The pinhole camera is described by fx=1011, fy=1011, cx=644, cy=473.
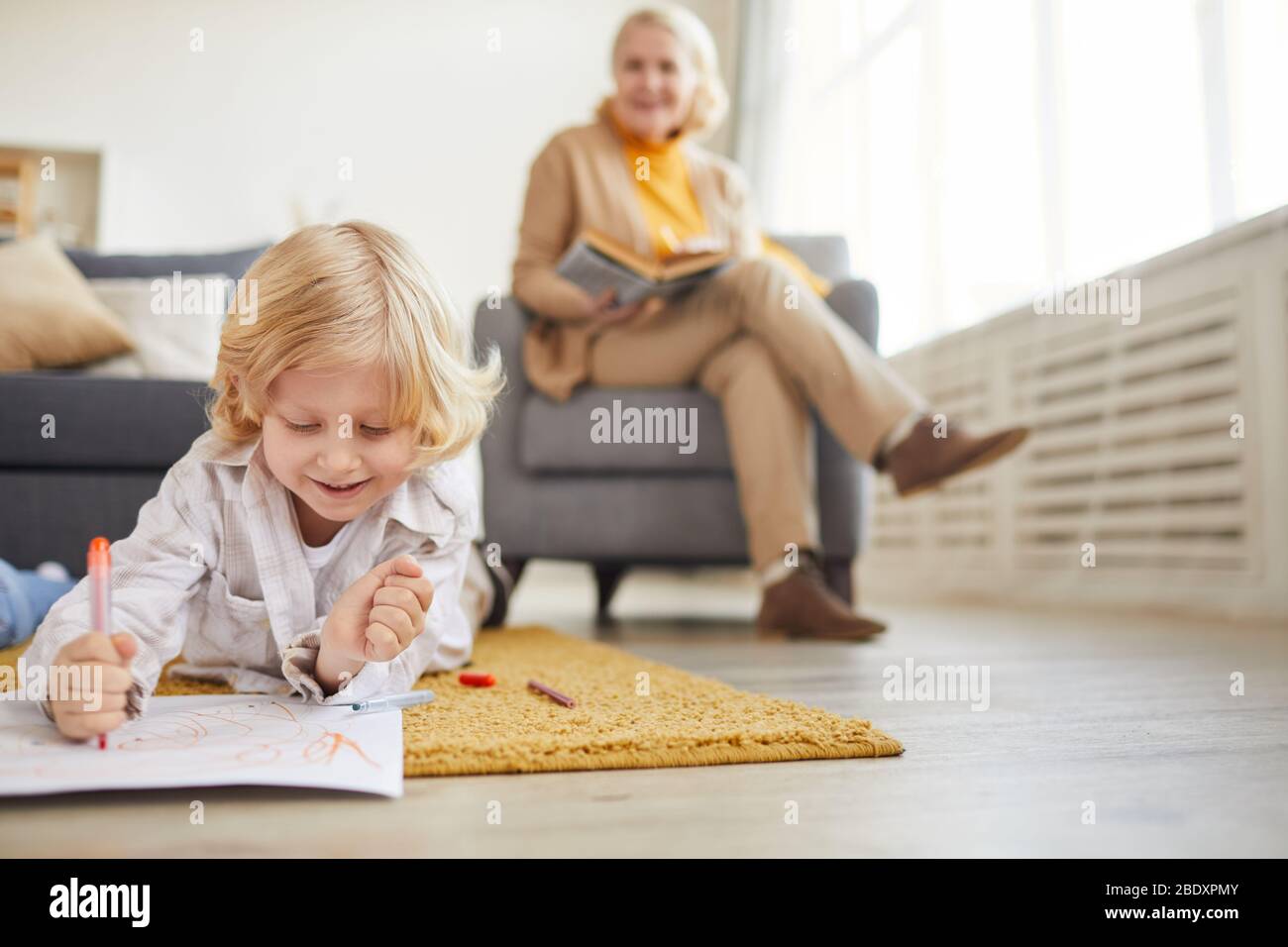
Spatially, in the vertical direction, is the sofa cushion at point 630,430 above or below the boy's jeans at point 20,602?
above

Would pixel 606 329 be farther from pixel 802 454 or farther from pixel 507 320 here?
pixel 802 454

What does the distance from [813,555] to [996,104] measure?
5.10 ft

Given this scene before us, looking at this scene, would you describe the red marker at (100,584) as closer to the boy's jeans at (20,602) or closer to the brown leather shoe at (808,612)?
the boy's jeans at (20,602)

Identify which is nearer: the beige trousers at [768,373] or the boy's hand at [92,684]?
the boy's hand at [92,684]

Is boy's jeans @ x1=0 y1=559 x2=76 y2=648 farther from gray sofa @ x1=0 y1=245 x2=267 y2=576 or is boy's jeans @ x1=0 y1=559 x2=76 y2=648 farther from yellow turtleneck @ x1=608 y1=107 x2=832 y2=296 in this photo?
yellow turtleneck @ x1=608 y1=107 x2=832 y2=296

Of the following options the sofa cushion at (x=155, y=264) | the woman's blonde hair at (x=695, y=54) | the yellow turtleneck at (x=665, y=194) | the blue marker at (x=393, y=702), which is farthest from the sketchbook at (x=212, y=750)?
the sofa cushion at (x=155, y=264)

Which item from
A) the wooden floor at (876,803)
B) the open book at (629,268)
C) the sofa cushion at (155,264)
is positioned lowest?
the wooden floor at (876,803)

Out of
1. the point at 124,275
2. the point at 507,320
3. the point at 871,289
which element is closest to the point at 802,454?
the point at 871,289

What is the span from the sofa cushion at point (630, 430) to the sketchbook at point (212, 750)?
1.02 m

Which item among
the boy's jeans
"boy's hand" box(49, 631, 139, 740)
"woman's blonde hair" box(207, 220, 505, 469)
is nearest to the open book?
"woman's blonde hair" box(207, 220, 505, 469)

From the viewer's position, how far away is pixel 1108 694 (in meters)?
0.98

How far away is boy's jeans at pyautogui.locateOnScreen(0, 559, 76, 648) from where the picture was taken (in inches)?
46.9

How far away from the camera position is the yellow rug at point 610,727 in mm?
654

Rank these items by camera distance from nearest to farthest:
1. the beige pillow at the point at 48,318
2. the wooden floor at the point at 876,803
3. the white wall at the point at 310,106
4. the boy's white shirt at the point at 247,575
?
the wooden floor at the point at 876,803, the boy's white shirt at the point at 247,575, the beige pillow at the point at 48,318, the white wall at the point at 310,106
